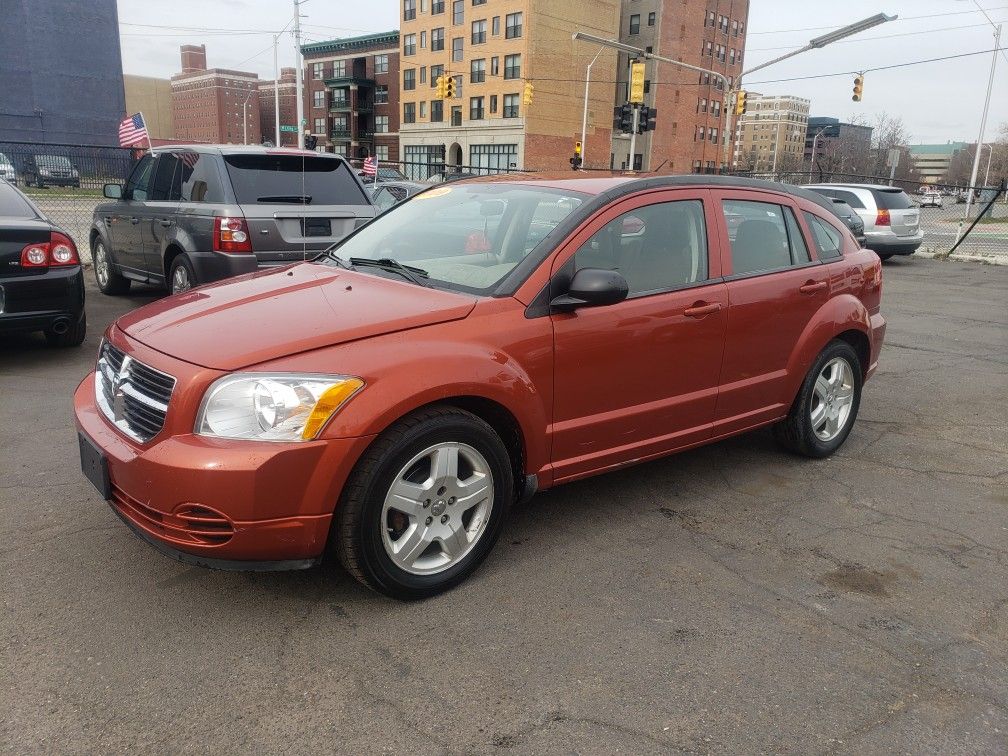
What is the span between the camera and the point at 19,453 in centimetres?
467

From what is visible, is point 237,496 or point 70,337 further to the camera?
point 70,337

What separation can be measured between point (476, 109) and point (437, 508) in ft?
196

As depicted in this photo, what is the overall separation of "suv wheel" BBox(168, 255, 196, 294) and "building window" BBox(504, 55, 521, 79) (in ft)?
168

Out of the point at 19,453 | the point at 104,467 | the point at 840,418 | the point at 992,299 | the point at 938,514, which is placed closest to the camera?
the point at 104,467

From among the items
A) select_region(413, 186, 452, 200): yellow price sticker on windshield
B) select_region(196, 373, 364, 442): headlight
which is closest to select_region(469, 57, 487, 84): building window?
select_region(413, 186, 452, 200): yellow price sticker on windshield

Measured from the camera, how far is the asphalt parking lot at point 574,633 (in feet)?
8.14

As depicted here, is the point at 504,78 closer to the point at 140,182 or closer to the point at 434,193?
the point at 140,182

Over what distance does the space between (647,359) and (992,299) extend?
1135 cm

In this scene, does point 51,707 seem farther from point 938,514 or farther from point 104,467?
point 938,514

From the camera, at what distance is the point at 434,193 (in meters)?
4.60

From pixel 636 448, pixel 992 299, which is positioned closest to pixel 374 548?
pixel 636 448

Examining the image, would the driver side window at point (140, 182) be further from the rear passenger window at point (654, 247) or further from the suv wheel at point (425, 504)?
the suv wheel at point (425, 504)

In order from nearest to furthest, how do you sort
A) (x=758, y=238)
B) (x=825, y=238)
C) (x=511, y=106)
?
1. (x=758, y=238)
2. (x=825, y=238)
3. (x=511, y=106)

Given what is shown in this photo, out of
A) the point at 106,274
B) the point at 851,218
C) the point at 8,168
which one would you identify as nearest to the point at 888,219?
the point at 851,218
